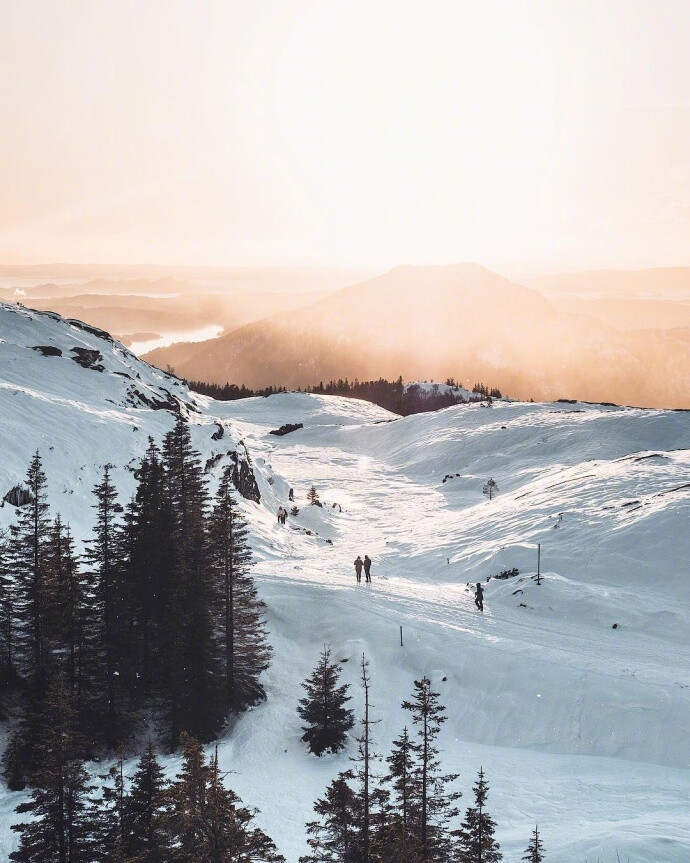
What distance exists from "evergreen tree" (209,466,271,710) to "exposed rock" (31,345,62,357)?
1761 inches

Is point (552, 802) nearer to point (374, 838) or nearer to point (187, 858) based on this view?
point (374, 838)

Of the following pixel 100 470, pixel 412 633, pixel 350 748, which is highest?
pixel 100 470

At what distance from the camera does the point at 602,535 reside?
4147 cm

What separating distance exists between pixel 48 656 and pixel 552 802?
19.6m

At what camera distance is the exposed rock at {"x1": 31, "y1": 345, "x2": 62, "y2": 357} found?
215 ft

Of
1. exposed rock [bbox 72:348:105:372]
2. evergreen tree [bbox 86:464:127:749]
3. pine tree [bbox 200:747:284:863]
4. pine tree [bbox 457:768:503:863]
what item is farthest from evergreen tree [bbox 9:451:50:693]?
exposed rock [bbox 72:348:105:372]

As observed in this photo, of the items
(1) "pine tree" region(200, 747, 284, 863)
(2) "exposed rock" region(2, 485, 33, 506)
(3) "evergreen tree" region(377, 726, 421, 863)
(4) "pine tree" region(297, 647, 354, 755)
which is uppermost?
(2) "exposed rock" region(2, 485, 33, 506)

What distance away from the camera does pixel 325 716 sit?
25266 millimetres

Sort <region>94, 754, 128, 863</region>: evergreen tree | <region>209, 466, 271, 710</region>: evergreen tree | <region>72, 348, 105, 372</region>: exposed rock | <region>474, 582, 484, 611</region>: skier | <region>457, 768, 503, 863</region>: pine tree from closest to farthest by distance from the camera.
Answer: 1. <region>457, 768, 503, 863</region>: pine tree
2. <region>94, 754, 128, 863</region>: evergreen tree
3. <region>209, 466, 271, 710</region>: evergreen tree
4. <region>474, 582, 484, 611</region>: skier
5. <region>72, 348, 105, 372</region>: exposed rock

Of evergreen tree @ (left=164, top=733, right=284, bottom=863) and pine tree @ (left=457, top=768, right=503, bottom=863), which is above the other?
evergreen tree @ (left=164, top=733, right=284, bottom=863)

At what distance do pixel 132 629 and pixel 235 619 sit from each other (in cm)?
445

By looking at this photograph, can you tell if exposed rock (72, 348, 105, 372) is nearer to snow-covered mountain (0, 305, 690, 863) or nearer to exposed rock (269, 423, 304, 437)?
snow-covered mountain (0, 305, 690, 863)

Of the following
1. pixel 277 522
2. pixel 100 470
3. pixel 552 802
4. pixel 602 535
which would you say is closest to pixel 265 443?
A: pixel 277 522

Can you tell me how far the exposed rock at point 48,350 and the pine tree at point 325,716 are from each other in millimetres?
52589
